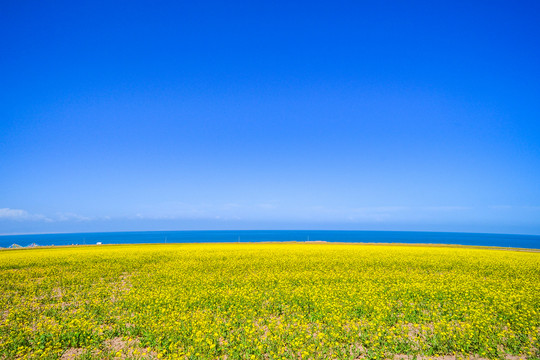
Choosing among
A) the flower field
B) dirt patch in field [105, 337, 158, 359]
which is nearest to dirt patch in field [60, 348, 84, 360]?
the flower field

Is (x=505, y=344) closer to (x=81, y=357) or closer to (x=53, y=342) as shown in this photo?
(x=81, y=357)

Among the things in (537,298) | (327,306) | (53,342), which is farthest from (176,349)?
(537,298)

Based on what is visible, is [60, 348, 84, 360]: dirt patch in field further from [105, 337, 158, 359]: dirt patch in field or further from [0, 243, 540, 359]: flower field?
[105, 337, 158, 359]: dirt patch in field

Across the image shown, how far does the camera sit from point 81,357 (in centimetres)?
751

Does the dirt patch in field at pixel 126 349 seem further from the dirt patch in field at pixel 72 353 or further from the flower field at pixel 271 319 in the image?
the dirt patch in field at pixel 72 353

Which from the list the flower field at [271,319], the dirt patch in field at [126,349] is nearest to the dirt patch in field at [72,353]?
the flower field at [271,319]

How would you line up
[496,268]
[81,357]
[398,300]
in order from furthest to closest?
[496,268] → [398,300] → [81,357]

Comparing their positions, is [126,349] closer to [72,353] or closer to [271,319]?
[72,353]

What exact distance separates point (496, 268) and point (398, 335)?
21.7 meters

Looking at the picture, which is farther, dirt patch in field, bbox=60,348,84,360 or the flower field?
the flower field

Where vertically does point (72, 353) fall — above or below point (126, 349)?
below

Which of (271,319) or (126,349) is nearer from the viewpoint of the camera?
(126,349)

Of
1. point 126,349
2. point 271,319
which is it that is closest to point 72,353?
point 126,349

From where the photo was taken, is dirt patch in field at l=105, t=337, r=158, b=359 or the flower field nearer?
dirt patch in field at l=105, t=337, r=158, b=359
